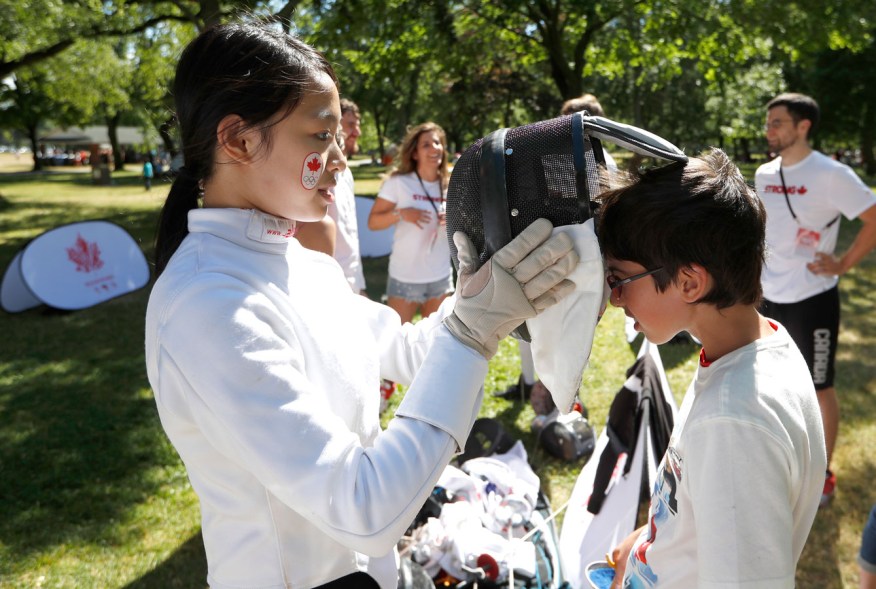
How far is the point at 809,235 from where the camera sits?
3.89 m

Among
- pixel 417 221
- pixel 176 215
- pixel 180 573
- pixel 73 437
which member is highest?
pixel 176 215

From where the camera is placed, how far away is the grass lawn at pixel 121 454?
3.22 meters

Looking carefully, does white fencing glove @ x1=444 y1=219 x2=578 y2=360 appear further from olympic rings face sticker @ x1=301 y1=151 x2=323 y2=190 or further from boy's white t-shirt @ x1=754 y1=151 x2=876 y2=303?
boy's white t-shirt @ x1=754 y1=151 x2=876 y2=303

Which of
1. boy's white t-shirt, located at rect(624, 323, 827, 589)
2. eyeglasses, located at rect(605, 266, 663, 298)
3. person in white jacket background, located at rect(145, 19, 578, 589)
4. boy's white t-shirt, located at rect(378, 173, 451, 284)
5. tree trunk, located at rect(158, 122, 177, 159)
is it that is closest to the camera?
person in white jacket background, located at rect(145, 19, 578, 589)

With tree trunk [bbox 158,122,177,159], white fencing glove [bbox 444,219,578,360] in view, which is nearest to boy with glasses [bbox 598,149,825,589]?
white fencing glove [bbox 444,219,578,360]

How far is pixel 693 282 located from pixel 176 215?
116 cm

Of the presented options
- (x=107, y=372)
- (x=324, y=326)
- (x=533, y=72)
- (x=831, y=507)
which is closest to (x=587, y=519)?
(x=831, y=507)

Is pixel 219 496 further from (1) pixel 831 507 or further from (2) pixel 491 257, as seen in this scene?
(1) pixel 831 507

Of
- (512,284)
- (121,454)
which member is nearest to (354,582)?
(512,284)

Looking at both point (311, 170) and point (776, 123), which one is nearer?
point (311, 170)

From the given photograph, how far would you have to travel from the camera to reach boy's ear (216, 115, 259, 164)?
48.7 inches

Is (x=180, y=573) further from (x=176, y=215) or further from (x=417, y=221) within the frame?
(x=417, y=221)

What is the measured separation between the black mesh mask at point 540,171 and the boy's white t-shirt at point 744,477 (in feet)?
1.58

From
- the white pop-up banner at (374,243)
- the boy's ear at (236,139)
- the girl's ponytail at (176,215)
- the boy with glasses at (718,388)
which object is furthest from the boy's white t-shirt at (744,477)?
the white pop-up banner at (374,243)
